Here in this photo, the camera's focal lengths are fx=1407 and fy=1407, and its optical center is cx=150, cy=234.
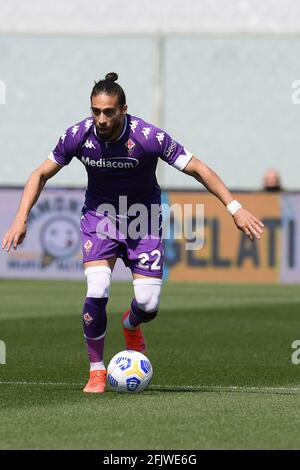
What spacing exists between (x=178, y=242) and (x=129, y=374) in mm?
13612

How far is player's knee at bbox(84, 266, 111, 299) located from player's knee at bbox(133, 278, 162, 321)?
0.36m

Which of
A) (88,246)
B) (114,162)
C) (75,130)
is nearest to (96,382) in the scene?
(88,246)

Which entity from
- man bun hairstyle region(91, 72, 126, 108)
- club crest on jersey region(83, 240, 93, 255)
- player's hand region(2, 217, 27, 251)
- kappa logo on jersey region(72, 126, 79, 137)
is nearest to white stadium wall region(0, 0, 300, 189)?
club crest on jersey region(83, 240, 93, 255)

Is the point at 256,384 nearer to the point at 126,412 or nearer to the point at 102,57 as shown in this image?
the point at 126,412

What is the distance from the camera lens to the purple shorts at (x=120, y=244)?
34.0 ft

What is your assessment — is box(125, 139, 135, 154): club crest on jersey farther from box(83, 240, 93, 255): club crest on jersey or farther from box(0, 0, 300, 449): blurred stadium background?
box(0, 0, 300, 449): blurred stadium background

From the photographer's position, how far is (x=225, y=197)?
32.9 feet

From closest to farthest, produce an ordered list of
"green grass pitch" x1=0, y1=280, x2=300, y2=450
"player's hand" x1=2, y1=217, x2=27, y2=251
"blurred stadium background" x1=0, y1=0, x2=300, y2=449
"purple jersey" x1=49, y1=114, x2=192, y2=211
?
"green grass pitch" x1=0, y1=280, x2=300, y2=450, "blurred stadium background" x1=0, y1=0, x2=300, y2=449, "player's hand" x1=2, y1=217, x2=27, y2=251, "purple jersey" x1=49, y1=114, x2=192, y2=211

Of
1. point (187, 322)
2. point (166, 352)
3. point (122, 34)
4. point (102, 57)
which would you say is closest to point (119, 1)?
point (102, 57)

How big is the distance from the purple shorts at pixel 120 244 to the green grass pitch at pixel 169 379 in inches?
36.8

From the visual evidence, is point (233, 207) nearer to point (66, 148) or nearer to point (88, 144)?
point (88, 144)

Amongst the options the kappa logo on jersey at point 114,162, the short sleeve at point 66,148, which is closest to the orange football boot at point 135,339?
the kappa logo on jersey at point 114,162

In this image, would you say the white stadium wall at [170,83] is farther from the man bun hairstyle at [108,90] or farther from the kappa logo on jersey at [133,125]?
the man bun hairstyle at [108,90]

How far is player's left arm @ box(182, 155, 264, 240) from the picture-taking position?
31.9ft
